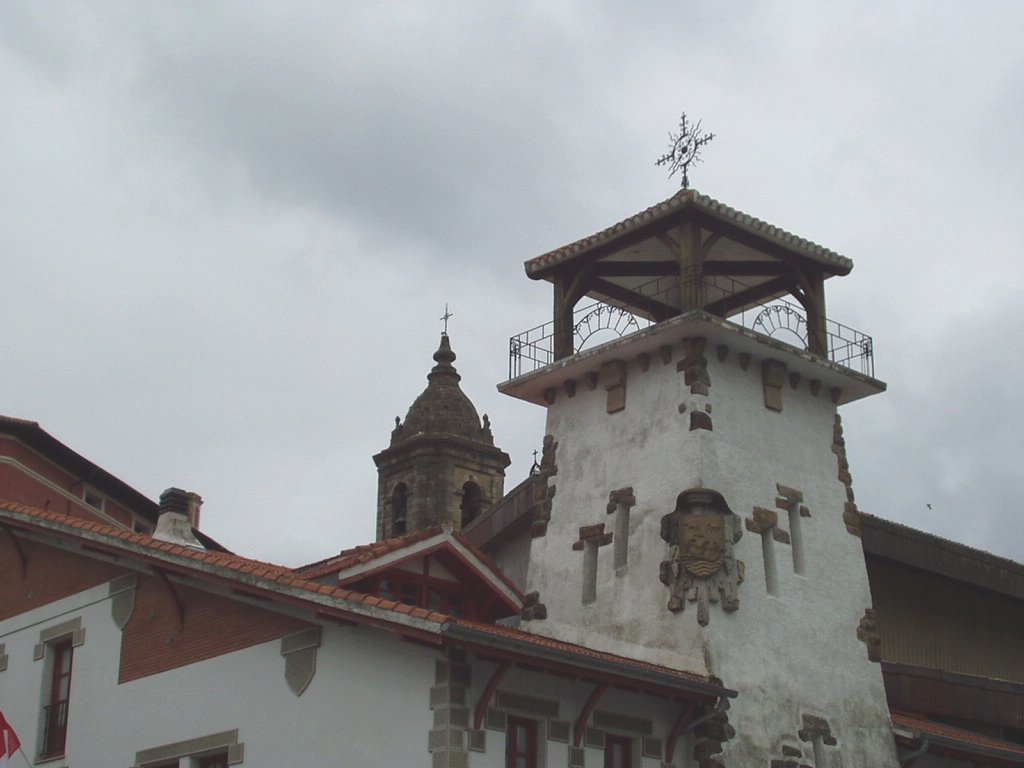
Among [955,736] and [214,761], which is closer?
[214,761]

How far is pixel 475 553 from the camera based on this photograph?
2655 cm

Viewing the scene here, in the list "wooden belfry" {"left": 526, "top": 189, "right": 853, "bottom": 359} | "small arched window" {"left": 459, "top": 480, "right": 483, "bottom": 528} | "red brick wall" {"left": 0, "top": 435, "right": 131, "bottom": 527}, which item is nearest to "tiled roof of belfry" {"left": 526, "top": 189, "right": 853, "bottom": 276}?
"wooden belfry" {"left": 526, "top": 189, "right": 853, "bottom": 359}

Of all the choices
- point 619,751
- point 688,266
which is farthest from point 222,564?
point 688,266

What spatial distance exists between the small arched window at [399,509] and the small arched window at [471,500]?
1.92 meters

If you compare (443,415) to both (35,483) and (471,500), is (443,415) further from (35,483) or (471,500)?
(35,483)

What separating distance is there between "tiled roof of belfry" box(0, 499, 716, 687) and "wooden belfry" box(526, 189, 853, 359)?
303 inches

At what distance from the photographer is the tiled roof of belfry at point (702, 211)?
28641 millimetres

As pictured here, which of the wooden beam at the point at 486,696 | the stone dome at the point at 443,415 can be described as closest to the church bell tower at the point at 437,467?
the stone dome at the point at 443,415

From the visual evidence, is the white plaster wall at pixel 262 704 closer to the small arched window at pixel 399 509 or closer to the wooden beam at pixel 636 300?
the wooden beam at pixel 636 300

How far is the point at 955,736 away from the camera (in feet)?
94.2

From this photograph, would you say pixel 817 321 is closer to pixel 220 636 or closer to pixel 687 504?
pixel 687 504

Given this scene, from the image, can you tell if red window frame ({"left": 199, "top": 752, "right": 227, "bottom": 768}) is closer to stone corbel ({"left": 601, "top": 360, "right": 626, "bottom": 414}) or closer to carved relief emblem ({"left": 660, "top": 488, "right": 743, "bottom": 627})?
carved relief emblem ({"left": 660, "top": 488, "right": 743, "bottom": 627})

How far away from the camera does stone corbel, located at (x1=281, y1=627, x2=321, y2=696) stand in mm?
22656

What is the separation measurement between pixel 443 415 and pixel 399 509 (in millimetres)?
3516
